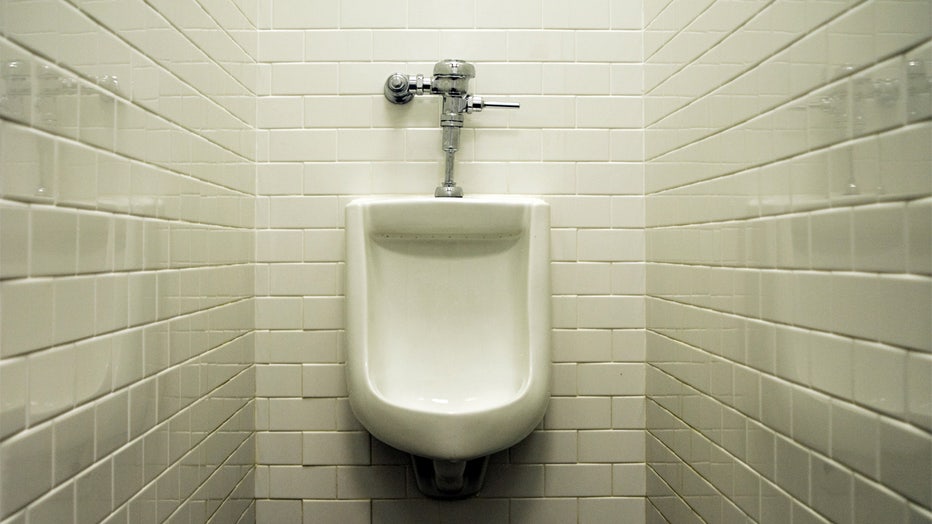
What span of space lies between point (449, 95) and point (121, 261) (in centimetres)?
81

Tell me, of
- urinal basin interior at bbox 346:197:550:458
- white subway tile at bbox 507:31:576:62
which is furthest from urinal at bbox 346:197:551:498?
white subway tile at bbox 507:31:576:62

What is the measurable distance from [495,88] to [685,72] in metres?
0.46

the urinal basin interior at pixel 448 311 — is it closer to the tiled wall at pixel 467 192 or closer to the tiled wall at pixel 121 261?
the tiled wall at pixel 467 192

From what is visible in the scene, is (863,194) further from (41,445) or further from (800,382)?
(41,445)

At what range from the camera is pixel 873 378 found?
0.66 m

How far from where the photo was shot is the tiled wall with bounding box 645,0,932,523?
2.01 ft

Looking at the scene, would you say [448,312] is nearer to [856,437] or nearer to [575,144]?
[575,144]

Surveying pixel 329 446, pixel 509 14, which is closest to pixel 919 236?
pixel 509 14

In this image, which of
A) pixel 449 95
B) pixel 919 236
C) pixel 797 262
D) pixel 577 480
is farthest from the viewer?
pixel 577 480

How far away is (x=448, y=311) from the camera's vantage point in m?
1.39

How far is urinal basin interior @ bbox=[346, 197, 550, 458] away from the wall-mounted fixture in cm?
13

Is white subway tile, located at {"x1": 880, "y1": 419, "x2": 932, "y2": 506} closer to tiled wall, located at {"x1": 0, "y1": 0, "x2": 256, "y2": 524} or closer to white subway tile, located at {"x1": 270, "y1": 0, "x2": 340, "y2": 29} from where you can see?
tiled wall, located at {"x1": 0, "y1": 0, "x2": 256, "y2": 524}

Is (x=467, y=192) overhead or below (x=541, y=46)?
below

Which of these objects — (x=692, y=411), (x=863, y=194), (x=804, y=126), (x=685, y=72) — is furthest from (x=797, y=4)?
(x=692, y=411)
